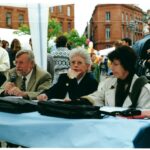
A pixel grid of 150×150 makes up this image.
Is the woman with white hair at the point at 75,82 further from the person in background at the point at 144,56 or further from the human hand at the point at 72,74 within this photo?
the person in background at the point at 144,56

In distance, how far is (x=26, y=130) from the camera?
2.21 metres

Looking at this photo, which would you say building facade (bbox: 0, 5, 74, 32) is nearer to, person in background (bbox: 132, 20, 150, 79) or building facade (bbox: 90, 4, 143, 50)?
building facade (bbox: 90, 4, 143, 50)

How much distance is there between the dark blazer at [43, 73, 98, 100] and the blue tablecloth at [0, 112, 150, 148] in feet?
3.99

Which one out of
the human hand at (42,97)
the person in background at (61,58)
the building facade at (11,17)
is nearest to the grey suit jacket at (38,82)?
the human hand at (42,97)

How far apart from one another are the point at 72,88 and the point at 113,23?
2967 inches

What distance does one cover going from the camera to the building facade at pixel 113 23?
75688mm

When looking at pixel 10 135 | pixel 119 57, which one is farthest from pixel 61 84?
pixel 10 135

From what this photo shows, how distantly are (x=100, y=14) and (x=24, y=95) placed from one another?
76.9 metres

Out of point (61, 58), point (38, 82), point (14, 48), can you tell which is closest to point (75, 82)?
point (38, 82)

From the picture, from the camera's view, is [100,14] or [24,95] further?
[100,14]

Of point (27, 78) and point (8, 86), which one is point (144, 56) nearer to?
point (27, 78)

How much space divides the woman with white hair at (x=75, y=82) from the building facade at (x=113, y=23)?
233 ft

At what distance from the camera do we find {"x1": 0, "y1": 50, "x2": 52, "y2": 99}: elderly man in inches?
155

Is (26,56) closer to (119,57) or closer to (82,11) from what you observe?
(119,57)
